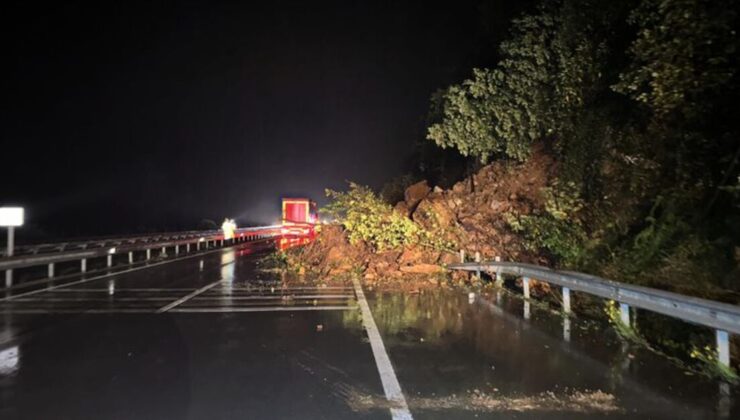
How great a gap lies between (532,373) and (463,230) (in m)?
12.5

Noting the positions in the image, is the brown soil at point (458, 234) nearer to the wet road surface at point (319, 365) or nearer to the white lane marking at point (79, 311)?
the wet road surface at point (319, 365)

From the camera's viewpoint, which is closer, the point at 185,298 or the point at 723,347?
the point at 723,347

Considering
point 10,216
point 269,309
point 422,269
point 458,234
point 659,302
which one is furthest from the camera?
point 458,234

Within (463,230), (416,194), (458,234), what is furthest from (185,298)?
(416,194)

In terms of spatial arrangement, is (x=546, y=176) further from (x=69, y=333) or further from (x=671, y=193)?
(x=69, y=333)

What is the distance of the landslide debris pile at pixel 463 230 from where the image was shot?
58.3ft

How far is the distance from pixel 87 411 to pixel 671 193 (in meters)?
10.1

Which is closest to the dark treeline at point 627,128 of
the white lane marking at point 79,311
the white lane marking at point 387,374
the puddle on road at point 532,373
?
the puddle on road at point 532,373

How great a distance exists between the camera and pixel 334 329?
379 inches

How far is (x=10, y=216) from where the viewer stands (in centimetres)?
1772

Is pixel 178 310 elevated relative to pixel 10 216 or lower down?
lower down

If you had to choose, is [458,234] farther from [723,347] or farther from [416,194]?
[723,347]

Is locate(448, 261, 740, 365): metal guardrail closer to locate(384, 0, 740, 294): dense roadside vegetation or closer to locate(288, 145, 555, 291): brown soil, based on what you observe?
Answer: locate(384, 0, 740, 294): dense roadside vegetation

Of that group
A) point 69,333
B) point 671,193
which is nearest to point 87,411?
point 69,333
